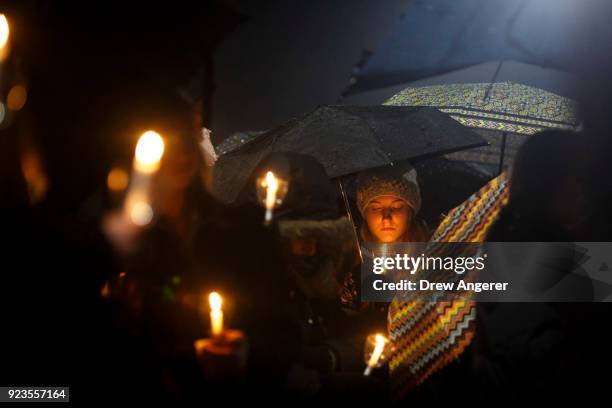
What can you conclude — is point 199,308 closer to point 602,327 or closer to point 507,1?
point 602,327

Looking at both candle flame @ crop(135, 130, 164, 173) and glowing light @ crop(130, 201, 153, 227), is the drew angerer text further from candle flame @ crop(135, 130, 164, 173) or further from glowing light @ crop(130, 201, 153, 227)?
candle flame @ crop(135, 130, 164, 173)

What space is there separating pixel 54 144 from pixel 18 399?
45.2 inches

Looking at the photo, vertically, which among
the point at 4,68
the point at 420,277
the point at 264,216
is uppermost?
the point at 4,68

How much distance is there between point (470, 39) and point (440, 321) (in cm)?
174

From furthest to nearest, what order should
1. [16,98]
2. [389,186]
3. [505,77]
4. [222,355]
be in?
[389,186], [505,77], [16,98], [222,355]

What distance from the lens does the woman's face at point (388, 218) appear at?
4500 millimetres

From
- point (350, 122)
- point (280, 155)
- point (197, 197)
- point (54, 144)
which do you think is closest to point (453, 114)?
point (350, 122)

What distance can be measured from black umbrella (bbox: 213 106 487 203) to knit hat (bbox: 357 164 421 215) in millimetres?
170

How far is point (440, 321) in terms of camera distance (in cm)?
380

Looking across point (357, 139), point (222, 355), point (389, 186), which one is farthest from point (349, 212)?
point (222, 355)

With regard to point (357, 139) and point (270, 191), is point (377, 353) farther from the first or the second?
point (357, 139)

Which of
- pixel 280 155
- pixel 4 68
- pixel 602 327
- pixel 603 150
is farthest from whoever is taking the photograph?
pixel 280 155

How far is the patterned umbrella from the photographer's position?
3.71 meters

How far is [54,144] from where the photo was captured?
2893 millimetres
